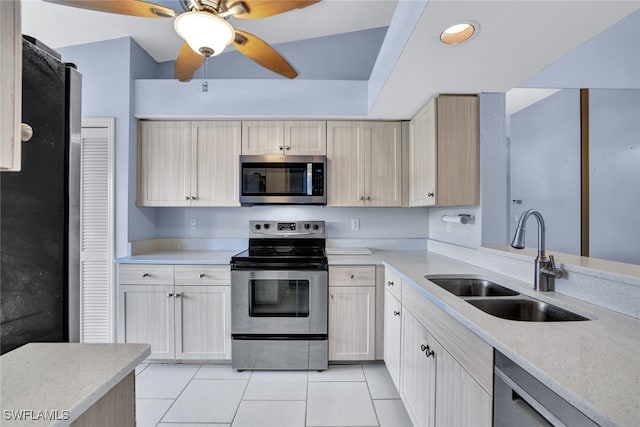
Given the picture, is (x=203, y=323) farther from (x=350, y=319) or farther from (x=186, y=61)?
(x=186, y=61)

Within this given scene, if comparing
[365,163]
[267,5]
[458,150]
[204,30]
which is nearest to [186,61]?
[204,30]

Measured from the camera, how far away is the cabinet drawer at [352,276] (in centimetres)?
252

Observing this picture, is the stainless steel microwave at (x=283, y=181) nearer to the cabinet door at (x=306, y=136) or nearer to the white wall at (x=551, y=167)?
the cabinet door at (x=306, y=136)

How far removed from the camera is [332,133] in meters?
2.87

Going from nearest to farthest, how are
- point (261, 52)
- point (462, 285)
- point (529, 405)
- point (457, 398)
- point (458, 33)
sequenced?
point (529, 405) → point (457, 398) → point (458, 33) → point (261, 52) → point (462, 285)

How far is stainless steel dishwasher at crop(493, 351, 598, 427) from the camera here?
71 centimetres

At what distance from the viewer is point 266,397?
2.16 m

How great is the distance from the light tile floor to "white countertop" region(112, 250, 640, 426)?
3.39 ft

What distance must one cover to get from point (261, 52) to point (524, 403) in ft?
6.23

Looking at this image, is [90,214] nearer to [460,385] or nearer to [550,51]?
[460,385]

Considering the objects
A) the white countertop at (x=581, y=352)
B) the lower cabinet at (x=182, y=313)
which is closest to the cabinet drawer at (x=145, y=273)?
the lower cabinet at (x=182, y=313)

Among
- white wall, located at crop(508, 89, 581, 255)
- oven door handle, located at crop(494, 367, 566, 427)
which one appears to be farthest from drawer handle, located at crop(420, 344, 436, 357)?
white wall, located at crop(508, 89, 581, 255)

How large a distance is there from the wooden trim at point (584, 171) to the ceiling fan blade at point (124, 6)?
3277 millimetres

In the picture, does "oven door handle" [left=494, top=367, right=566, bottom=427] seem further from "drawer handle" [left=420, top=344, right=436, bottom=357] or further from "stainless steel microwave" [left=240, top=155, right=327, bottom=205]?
"stainless steel microwave" [left=240, top=155, right=327, bottom=205]
